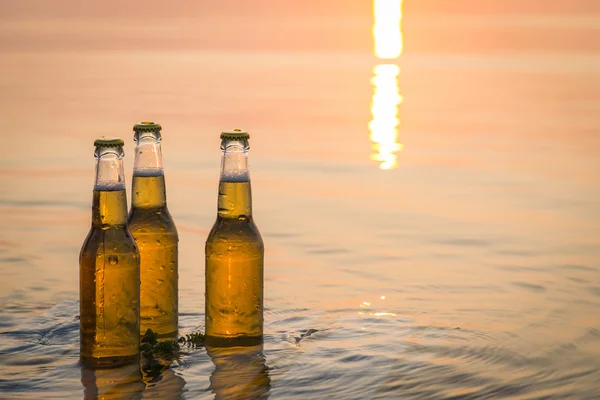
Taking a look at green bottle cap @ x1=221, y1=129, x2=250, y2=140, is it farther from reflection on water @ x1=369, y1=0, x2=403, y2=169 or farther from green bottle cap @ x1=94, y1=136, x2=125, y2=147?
reflection on water @ x1=369, y1=0, x2=403, y2=169

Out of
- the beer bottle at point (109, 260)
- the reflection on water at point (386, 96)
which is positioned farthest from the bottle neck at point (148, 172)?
the reflection on water at point (386, 96)

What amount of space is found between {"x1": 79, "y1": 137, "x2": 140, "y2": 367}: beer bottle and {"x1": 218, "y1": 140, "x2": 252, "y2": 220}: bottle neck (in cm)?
35

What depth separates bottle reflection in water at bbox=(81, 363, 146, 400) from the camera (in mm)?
3666

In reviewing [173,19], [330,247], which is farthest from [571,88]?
[173,19]

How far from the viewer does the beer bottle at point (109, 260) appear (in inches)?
148

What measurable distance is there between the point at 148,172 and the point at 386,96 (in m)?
10.1

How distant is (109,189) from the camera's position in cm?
375

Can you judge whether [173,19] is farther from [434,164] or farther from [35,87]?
[434,164]

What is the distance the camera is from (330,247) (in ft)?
21.8

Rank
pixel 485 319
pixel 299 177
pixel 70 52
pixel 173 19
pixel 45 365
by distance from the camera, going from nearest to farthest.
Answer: pixel 45 365, pixel 485 319, pixel 299 177, pixel 70 52, pixel 173 19

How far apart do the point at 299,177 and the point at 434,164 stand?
1266 millimetres

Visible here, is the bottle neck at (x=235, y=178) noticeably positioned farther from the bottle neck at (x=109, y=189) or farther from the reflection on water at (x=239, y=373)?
the reflection on water at (x=239, y=373)

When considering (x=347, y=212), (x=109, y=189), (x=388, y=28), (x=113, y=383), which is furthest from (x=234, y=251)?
Result: (x=388, y=28)

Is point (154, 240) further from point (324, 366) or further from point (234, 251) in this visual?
point (324, 366)
